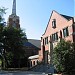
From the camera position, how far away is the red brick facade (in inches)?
1811

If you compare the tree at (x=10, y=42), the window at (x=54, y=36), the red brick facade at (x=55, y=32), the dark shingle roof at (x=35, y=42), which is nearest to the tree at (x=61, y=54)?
the red brick facade at (x=55, y=32)

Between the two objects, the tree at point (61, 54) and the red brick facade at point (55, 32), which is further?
the red brick facade at point (55, 32)

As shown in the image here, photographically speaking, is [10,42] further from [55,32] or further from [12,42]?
[55,32]

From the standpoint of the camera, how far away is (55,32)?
173ft

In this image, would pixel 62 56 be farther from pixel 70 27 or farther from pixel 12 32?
pixel 12 32

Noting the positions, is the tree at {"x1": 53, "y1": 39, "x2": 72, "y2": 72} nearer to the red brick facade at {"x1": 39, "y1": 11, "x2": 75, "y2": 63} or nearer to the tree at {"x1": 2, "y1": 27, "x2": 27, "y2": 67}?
the red brick facade at {"x1": 39, "y1": 11, "x2": 75, "y2": 63}

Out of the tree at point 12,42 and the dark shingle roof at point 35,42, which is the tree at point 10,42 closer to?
the tree at point 12,42

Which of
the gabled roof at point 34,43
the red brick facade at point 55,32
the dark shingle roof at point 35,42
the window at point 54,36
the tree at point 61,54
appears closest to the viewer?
the tree at point 61,54

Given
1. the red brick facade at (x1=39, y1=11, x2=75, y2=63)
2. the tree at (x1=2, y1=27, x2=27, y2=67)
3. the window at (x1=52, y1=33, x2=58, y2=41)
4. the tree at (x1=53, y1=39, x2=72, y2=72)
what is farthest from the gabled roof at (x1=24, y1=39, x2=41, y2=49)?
the tree at (x1=53, y1=39, x2=72, y2=72)

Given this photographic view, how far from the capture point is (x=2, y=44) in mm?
57781

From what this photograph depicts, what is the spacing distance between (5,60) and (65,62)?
31.5 m

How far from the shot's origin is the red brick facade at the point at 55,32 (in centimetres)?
4599

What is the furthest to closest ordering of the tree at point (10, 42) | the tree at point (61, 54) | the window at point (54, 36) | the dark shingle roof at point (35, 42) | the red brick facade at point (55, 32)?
the dark shingle roof at point (35, 42)
the tree at point (10, 42)
the window at point (54, 36)
the red brick facade at point (55, 32)
the tree at point (61, 54)

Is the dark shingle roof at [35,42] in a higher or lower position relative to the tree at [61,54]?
higher
